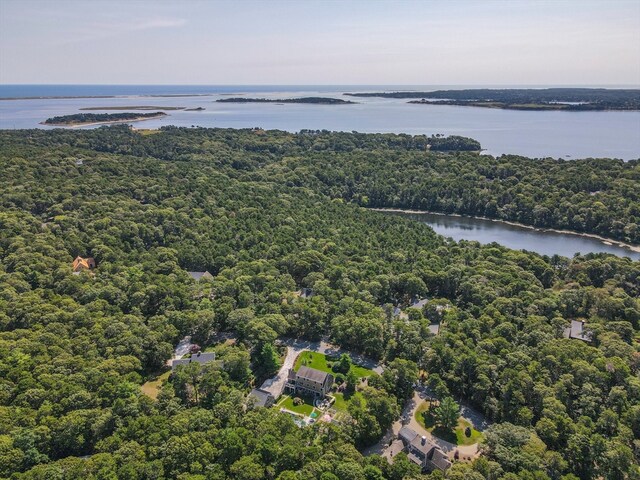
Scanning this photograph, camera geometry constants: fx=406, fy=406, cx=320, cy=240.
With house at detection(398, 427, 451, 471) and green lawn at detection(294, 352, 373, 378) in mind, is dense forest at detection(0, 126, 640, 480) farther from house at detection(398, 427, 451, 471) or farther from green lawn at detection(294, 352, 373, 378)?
green lawn at detection(294, 352, 373, 378)

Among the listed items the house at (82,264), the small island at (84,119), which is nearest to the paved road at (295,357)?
the house at (82,264)

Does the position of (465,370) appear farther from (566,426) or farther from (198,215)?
(198,215)

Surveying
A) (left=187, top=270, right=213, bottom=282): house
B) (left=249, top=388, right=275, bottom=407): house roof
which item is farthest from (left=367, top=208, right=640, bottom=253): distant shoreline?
(left=249, top=388, right=275, bottom=407): house roof

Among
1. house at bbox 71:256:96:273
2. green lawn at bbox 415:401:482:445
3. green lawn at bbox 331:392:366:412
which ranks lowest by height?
green lawn at bbox 415:401:482:445

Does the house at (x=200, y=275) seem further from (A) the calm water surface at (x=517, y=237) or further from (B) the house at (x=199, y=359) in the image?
(A) the calm water surface at (x=517, y=237)

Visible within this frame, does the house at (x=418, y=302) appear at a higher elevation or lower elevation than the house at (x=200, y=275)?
lower

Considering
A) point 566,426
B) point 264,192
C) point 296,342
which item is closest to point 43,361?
point 296,342
